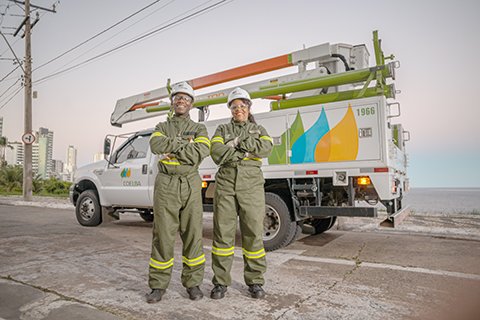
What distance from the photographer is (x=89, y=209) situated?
7.32m

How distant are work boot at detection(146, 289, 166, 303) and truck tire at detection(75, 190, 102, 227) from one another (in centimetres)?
502

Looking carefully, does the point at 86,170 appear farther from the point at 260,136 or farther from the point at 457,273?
the point at 457,273

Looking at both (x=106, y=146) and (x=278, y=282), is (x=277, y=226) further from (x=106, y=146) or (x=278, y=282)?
(x=106, y=146)

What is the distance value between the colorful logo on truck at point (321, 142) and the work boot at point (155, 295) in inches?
110

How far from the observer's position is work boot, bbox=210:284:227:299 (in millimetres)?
2768

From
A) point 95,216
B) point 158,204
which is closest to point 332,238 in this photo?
point 158,204

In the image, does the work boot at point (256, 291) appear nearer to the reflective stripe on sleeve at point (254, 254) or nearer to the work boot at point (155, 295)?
the reflective stripe on sleeve at point (254, 254)

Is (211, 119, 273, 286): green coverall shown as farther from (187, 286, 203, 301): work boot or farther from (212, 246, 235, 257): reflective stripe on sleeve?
(187, 286, 203, 301): work boot

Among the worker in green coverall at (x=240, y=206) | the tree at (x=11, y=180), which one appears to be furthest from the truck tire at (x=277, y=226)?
the tree at (x=11, y=180)

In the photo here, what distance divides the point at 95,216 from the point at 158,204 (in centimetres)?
509

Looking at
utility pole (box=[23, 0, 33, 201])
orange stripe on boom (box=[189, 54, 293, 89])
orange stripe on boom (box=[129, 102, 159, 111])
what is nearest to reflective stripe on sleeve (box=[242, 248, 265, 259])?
orange stripe on boom (box=[189, 54, 293, 89])

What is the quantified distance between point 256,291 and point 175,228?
88cm

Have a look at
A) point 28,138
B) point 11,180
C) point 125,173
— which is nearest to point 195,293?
point 125,173

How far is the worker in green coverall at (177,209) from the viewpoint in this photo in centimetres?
277
